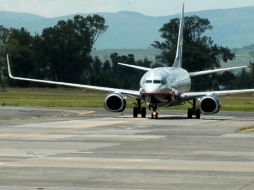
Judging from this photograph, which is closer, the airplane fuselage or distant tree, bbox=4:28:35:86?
the airplane fuselage

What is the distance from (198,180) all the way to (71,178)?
2.60 m

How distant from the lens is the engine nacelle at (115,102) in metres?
56.0

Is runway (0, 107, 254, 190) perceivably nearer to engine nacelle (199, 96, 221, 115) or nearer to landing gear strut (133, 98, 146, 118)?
engine nacelle (199, 96, 221, 115)

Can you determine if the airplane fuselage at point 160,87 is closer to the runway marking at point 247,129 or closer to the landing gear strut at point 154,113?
the landing gear strut at point 154,113

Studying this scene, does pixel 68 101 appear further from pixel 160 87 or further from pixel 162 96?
pixel 160 87

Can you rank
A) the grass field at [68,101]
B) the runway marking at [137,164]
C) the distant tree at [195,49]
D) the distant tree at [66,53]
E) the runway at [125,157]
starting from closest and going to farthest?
1. the runway at [125,157]
2. the runway marking at [137,164]
3. the grass field at [68,101]
4. the distant tree at [195,49]
5. the distant tree at [66,53]

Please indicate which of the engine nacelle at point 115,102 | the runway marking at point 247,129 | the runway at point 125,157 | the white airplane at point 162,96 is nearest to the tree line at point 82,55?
the white airplane at point 162,96

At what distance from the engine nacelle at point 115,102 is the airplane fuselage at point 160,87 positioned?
1.60 metres

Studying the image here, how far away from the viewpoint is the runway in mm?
20109

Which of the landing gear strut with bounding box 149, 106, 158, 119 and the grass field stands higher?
the landing gear strut with bounding box 149, 106, 158, 119

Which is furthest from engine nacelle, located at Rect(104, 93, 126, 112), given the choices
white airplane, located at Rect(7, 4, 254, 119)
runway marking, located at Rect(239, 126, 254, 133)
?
runway marking, located at Rect(239, 126, 254, 133)

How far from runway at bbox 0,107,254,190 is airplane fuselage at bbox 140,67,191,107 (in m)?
11.8

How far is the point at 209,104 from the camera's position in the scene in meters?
54.5

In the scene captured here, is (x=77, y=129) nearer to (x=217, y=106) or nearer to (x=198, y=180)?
(x=217, y=106)
